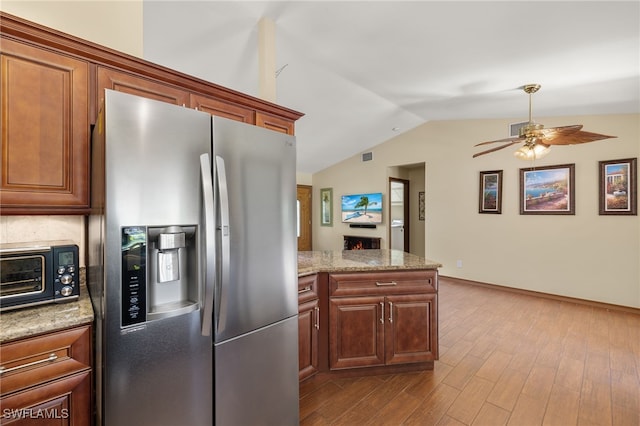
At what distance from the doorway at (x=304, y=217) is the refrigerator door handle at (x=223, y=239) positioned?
6.31 metres

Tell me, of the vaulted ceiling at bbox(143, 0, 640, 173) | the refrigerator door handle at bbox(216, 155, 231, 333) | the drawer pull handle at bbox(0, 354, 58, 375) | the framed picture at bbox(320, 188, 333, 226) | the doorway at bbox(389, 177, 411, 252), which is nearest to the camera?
the drawer pull handle at bbox(0, 354, 58, 375)

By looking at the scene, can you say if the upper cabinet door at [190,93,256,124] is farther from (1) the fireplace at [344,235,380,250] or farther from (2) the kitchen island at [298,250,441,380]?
(1) the fireplace at [344,235,380,250]

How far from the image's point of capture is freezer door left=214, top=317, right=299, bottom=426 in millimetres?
1348

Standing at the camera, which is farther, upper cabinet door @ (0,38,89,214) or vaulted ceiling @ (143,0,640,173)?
vaulted ceiling @ (143,0,640,173)

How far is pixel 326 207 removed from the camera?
25.0 ft

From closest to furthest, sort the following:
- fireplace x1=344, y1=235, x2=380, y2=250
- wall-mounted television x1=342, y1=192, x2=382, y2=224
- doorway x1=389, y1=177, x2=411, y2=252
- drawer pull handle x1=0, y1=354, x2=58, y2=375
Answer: drawer pull handle x1=0, y1=354, x2=58, y2=375 < wall-mounted television x1=342, y1=192, x2=382, y2=224 < fireplace x1=344, y1=235, x2=380, y2=250 < doorway x1=389, y1=177, x2=411, y2=252

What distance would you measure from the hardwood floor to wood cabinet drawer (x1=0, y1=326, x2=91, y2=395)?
1.33m

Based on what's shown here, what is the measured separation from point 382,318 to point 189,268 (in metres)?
1.56

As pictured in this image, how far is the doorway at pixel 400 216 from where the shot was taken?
6.87m

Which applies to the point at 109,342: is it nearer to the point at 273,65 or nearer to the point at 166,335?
the point at 166,335

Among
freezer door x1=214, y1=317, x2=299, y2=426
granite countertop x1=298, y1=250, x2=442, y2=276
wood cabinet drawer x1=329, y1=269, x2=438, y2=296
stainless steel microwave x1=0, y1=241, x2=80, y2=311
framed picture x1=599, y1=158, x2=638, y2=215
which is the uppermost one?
framed picture x1=599, y1=158, x2=638, y2=215

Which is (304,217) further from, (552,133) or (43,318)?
(43,318)

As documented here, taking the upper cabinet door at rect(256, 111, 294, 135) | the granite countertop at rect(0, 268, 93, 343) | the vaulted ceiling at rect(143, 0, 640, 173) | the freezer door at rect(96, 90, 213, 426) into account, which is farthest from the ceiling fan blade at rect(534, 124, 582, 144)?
the granite countertop at rect(0, 268, 93, 343)

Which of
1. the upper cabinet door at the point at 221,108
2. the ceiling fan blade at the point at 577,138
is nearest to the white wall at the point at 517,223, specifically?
the ceiling fan blade at the point at 577,138
